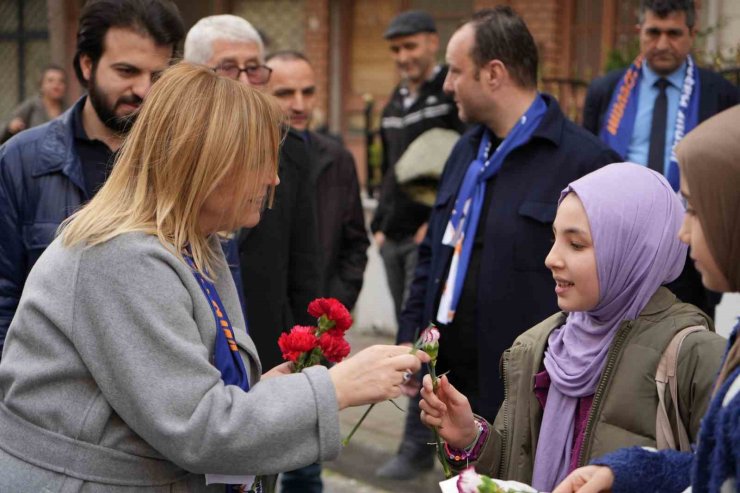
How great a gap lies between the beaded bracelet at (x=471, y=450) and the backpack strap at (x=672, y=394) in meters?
0.51

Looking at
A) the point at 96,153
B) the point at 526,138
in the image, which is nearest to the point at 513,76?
the point at 526,138

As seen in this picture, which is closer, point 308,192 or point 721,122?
point 721,122

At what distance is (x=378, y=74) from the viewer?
11234mm

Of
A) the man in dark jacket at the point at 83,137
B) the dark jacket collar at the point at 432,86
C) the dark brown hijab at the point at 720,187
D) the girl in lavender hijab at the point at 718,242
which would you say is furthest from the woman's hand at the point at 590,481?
the dark jacket collar at the point at 432,86

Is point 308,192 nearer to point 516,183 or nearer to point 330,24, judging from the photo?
point 516,183

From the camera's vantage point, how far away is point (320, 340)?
258 centimetres

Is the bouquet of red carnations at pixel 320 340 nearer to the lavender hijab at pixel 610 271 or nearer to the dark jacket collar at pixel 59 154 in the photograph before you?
the lavender hijab at pixel 610 271

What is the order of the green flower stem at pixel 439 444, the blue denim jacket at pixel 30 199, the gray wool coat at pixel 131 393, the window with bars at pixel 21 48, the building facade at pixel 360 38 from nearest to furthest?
1. the gray wool coat at pixel 131 393
2. the green flower stem at pixel 439 444
3. the blue denim jacket at pixel 30 199
4. the building facade at pixel 360 38
5. the window with bars at pixel 21 48

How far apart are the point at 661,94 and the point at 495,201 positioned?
4.82 feet

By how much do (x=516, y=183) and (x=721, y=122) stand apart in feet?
Result: 6.74

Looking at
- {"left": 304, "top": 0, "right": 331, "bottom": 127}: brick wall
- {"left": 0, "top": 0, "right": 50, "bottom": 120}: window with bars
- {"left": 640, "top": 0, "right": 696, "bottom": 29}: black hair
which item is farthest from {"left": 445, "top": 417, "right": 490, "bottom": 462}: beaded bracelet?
{"left": 0, "top": 0, "right": 50, "bottom": 120}: window with bars

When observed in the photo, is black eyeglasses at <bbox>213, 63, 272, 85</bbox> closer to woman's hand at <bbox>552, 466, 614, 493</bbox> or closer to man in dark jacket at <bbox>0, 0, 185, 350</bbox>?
man in dark jacket at <bbox>0, 0, 185, 350</bbox>


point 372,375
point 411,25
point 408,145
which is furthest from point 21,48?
point 372,375

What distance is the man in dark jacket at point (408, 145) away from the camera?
6078 mm
